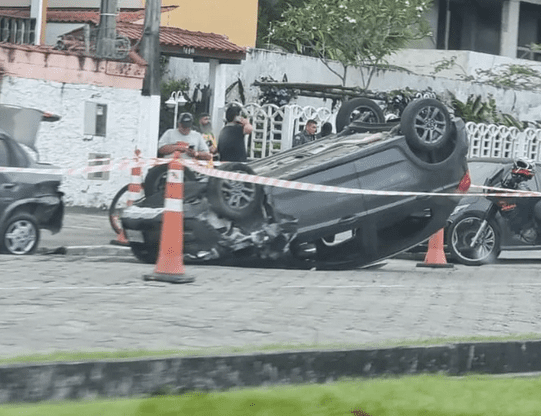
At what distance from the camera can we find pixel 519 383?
23.7ft

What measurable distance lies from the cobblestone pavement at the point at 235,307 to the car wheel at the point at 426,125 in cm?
141

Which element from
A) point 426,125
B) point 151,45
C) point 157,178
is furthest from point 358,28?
point 426,125

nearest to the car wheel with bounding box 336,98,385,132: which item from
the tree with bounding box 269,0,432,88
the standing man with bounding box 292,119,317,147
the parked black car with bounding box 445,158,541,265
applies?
the parked black car with bounding box 445,158,541,265

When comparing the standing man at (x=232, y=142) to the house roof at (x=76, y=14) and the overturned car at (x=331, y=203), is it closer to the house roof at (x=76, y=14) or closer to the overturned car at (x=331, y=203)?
the overturned car at (x=331, y=203)

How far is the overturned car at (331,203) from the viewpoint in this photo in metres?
13.1

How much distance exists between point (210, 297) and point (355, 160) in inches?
165

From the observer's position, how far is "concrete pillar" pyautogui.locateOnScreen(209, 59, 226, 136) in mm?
27766

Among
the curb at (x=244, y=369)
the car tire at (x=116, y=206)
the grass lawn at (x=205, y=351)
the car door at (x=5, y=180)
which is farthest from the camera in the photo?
the car tire at (x=116, y=206)

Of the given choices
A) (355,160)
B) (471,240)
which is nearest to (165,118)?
(471,240)

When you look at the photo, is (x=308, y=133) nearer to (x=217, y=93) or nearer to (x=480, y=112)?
(x=217, y=93)

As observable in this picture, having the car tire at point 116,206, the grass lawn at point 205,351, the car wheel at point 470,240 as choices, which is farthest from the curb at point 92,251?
the grass lawn at point 205,351

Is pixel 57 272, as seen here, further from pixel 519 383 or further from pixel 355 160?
pixel 519 383

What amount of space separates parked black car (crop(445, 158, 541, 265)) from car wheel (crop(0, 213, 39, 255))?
5.60 meters

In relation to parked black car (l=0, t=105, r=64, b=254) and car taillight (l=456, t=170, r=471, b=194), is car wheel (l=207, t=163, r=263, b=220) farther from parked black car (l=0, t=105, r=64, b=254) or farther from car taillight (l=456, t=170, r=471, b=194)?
car taillight (l=456, t=170, r=471, b=194)
